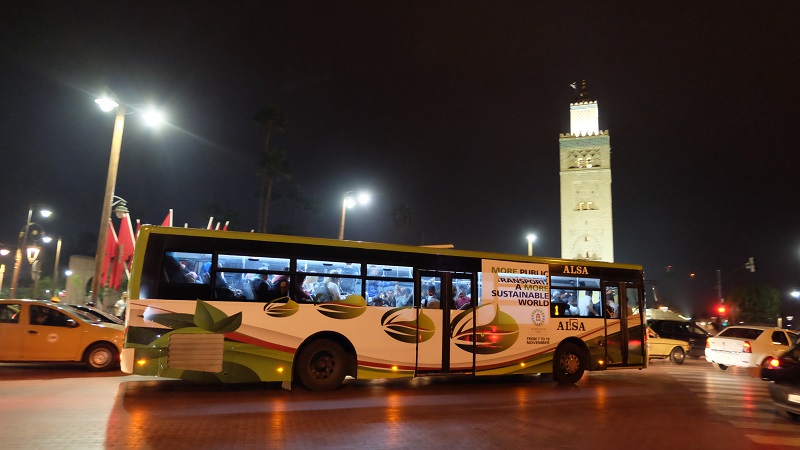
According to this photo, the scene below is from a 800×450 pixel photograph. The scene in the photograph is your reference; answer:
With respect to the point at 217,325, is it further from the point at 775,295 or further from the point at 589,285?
the point at 775,295

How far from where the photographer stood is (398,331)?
1115 cm

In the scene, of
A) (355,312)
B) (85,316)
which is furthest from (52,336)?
(355,312)

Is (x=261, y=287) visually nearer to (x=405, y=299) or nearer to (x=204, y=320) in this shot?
(x=204, y=320)

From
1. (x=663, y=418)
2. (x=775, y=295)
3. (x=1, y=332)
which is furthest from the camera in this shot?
(x=775, y=295)

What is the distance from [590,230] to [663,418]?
70.3 meters

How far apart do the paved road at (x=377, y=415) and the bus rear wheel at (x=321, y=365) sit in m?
0.25

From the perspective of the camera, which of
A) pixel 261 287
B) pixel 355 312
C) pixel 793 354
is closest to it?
pixel 793 354

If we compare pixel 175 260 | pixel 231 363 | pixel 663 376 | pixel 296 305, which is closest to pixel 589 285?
pixel 663 376

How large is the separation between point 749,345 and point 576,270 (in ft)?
25.1

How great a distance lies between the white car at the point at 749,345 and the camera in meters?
16.4

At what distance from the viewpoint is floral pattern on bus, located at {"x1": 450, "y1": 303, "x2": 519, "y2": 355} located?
11719 millimetres

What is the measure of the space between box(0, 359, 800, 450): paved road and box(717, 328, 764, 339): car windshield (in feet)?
16.7

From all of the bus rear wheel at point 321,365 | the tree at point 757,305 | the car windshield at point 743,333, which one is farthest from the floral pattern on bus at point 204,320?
the tree at point 757,305

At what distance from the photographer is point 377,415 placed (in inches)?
334
